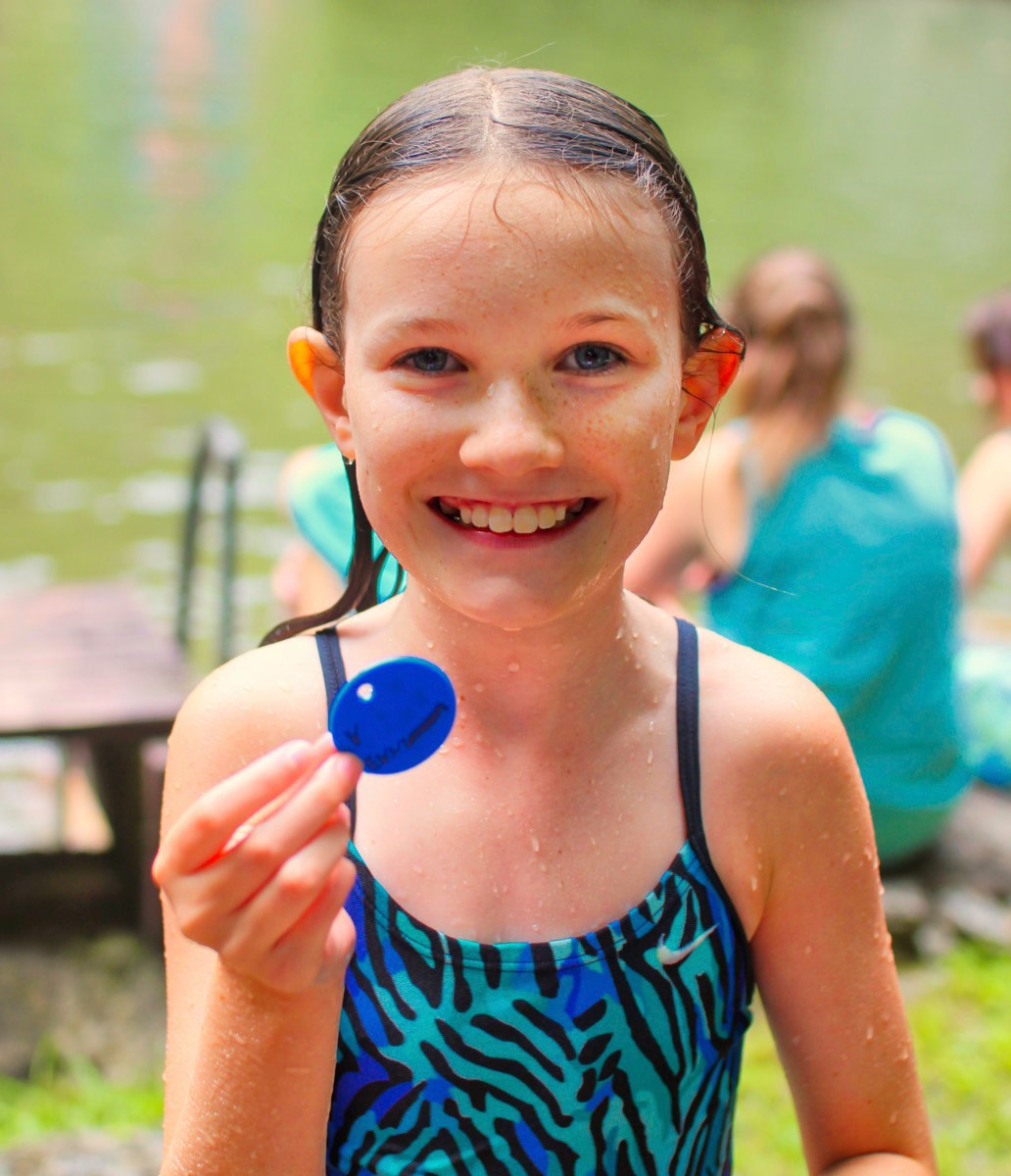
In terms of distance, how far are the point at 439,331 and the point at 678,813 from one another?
1.83 feet

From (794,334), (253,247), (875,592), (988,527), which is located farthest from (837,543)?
(253,247)

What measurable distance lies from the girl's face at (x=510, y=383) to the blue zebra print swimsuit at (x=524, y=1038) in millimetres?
330

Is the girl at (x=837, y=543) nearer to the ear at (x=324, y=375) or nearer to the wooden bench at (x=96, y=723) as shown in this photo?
the wooden bench at (x=96, y=723)

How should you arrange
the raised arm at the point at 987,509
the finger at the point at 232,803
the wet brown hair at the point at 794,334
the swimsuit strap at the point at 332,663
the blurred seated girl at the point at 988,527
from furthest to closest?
the raised arm at the point at 987,509
the blurred seated girl at the point at 988,527
the wet brown hair at the point at 794,334
the swimsuit strap at the point at 332,663
the finger at the point at 232,803

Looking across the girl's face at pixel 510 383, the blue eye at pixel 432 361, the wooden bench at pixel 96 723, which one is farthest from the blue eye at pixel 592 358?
the wooden bench at pixel 96 723

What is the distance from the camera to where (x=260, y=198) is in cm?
1435

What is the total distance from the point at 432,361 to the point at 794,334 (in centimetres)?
267

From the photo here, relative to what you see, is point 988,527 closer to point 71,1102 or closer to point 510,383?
point 71,1102

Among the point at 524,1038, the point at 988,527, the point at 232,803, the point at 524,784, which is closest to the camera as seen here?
the point at 232,803

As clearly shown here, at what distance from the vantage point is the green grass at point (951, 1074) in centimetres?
313

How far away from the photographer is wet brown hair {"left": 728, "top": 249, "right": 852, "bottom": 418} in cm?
374

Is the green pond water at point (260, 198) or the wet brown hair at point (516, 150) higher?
the green pond water at point (260, 198)

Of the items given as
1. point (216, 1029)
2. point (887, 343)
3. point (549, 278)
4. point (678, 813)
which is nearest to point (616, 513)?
point (549, 278)

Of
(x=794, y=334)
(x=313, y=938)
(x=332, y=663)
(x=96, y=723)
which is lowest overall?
(x=96, y=723)
